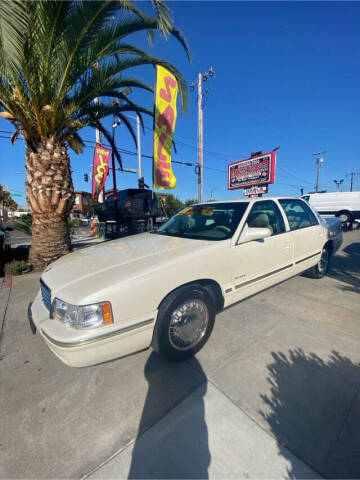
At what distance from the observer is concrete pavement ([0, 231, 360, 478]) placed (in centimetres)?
126

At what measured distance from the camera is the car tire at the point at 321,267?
12.9 feet

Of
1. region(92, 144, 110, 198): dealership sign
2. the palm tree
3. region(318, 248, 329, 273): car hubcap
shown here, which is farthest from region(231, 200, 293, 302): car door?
region(92, 144, 110, 198): dealership sign

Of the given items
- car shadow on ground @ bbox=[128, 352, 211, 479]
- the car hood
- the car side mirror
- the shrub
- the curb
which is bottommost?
car shadow on ground @ bbox=[128, 352, 211, 479]

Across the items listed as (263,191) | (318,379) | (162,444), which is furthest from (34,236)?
(263,191)

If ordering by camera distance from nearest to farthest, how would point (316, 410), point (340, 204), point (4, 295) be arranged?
point (316, 410) → point (4, 295) → point (340, 204)

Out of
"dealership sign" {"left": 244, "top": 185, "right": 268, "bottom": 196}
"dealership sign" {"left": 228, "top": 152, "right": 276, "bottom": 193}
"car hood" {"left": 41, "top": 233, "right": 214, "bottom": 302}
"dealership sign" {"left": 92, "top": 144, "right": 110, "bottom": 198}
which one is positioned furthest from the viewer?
"dealership sign" {"left": 92, "top": 144, "right": 110, "bottom": 198}

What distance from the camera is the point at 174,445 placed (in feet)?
4.42

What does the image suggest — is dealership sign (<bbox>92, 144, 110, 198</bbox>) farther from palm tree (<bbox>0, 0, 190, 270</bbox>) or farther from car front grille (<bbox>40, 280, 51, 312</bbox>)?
car front grille (<bbox>40, 280, 51, 312</bbox>)

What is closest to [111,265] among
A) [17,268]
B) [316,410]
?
[316,410]

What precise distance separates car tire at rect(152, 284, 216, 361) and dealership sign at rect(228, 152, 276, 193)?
8.89 metres

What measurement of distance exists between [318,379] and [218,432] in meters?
1.04

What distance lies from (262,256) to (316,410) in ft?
5.07

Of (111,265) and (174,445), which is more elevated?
(111,265)

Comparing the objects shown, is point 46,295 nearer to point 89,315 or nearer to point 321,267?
point 89,315
